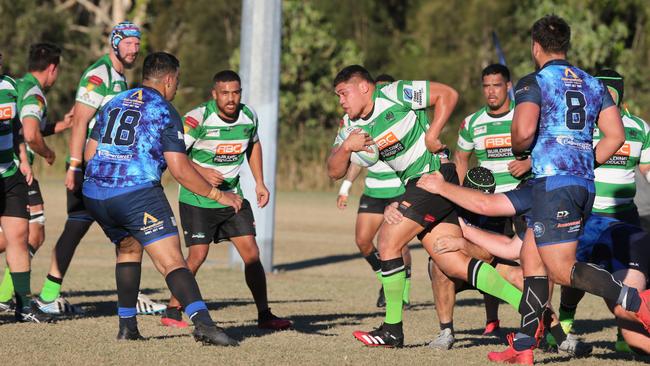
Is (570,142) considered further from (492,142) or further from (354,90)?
(492,142)

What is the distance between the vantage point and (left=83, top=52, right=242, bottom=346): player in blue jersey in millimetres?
8375

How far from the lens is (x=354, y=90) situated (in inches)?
355

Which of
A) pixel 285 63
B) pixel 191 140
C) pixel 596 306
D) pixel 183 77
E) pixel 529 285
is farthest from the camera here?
pixel 183 77

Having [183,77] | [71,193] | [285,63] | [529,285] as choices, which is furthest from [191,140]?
[183,77]

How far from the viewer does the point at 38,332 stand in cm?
923

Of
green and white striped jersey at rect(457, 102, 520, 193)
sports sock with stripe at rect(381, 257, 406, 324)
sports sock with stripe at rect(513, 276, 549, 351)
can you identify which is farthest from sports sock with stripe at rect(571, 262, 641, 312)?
green and white striped jersey at rect(457, 102, 520, 193)

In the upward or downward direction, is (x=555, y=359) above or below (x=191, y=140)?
below

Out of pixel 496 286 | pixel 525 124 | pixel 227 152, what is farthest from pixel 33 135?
pixel 525 124

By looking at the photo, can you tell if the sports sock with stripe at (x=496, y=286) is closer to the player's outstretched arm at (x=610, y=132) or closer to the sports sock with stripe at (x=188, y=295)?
the player's outstretched arm at (x=610, y=132)

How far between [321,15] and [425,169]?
33998 mm

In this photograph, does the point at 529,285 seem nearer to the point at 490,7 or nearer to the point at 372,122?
the point at 372,122

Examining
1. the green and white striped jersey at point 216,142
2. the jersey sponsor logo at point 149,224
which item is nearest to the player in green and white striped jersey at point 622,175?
the green and white striped jersey at point 216,142

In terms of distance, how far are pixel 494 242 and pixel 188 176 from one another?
2424 millimetres

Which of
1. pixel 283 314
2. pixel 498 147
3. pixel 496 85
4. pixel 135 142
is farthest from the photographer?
pixel 283 314
